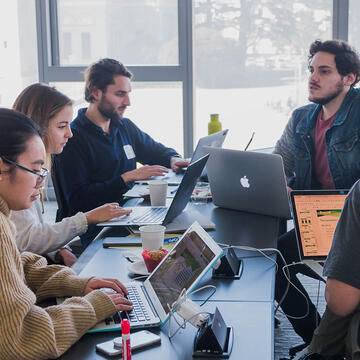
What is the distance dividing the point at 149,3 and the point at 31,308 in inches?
160

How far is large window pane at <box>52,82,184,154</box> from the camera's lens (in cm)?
500

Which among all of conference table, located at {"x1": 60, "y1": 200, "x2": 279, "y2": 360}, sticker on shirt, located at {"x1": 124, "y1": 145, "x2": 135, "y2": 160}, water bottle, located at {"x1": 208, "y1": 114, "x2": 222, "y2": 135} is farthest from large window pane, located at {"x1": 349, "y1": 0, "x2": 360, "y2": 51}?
conference table, located at {"x1": 60, "y1": 200, "x2": 279, "y2": 360}

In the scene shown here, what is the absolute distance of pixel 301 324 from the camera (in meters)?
2.48

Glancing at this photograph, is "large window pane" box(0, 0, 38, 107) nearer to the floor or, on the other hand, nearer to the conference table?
the floor

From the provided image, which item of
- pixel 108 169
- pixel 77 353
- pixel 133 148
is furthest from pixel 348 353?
pixel 133 148

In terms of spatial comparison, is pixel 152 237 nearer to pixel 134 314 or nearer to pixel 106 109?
pixel 134 314

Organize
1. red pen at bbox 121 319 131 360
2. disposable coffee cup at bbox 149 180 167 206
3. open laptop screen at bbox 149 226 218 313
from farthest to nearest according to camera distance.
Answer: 1. disposable coffee cup at bbox 149 180 167 206
2. open laptop screen at bbox 149 226 218 313
3. red pen at bbox 121 319 131 360

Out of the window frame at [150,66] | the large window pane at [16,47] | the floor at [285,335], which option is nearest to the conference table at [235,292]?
the floor at [285,335]

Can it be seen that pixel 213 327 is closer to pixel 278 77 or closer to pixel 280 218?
pixel 280 218

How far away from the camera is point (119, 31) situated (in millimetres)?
5012

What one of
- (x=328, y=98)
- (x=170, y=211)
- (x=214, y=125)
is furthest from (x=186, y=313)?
(x=214, y=125)

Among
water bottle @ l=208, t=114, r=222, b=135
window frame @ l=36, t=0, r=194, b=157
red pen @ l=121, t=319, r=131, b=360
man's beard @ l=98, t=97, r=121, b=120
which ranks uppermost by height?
window frame @ l=36, t=0, r=194, b=157

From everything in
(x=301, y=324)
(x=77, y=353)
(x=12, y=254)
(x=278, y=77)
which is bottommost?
(x=301, y=324)

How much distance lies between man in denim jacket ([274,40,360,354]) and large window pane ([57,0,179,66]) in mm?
2105
